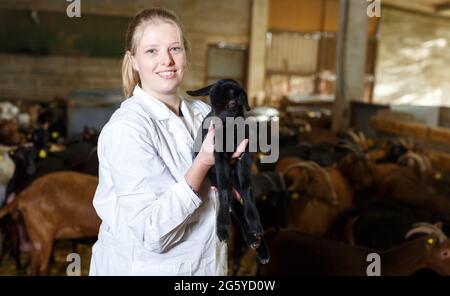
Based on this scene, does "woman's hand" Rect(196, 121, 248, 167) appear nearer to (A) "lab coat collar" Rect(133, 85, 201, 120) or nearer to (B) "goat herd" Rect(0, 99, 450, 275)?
(A) "lab coat collar" Rect(133, 85, 201, 120)

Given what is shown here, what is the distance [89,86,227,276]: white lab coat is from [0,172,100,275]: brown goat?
250 cm

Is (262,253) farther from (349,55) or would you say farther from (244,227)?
(349,55)

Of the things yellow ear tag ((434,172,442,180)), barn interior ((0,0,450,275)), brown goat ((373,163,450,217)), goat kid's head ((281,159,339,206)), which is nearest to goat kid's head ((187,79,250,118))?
barn interior ((0,0,450,275))

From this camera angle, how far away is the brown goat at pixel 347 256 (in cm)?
310

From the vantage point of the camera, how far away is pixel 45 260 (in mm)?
3848

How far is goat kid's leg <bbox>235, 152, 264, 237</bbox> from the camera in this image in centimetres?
135

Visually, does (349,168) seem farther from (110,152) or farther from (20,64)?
(20,64)

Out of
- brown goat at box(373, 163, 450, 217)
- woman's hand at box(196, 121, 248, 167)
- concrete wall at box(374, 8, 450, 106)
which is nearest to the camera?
woman's hand at box(196, 121, 248, 167)

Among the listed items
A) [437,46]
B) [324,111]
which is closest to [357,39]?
[324,111]

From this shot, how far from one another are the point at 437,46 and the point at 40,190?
488 inches

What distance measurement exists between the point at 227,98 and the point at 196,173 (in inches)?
9.7

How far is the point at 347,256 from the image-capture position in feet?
10.5

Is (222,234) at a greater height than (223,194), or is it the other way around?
(223,194)

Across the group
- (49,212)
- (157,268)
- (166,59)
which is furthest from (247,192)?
(49,212)
